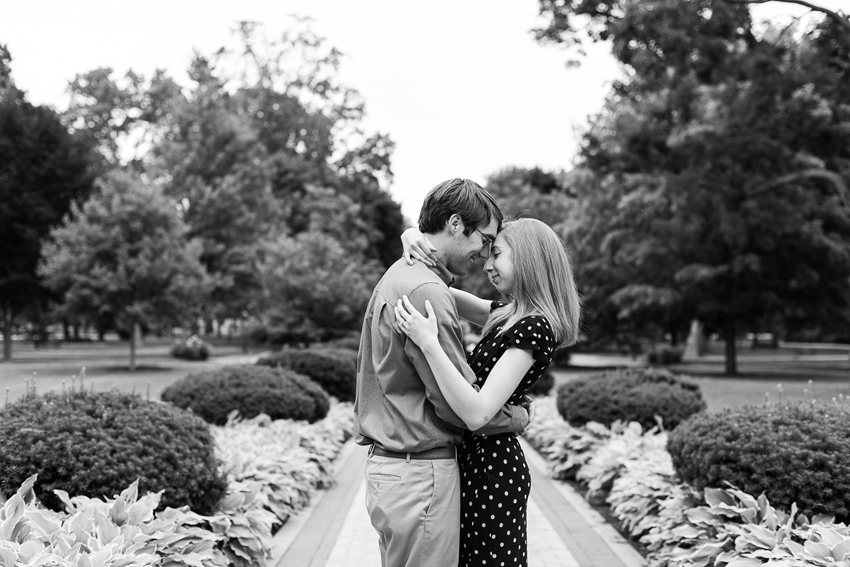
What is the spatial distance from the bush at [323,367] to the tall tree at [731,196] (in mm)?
9620

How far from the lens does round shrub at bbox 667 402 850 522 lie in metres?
4.78

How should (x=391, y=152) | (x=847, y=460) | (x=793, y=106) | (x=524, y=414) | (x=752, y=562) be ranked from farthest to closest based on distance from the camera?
1. (x=391, y=152)
2. (x=793, y=106)
3. (x=847, y=460)
4. (x=752, y=562)
5. (x=524, y=414)

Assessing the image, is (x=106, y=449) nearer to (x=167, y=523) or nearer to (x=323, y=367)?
(x=167, y=523)

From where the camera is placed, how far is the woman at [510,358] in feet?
9.16

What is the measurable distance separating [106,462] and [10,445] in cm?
54

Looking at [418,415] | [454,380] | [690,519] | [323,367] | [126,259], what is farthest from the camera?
[126,259]

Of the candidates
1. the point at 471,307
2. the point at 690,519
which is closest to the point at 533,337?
the point at 471,307

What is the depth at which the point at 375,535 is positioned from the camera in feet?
21.9

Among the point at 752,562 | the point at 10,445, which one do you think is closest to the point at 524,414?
the point at 752,562

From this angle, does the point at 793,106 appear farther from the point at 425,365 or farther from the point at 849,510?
the point at 425,365

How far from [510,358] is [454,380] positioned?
0.29 m

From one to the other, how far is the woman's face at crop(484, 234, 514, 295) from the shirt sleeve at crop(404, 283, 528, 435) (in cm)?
31

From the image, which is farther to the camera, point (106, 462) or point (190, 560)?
point (106, 462)

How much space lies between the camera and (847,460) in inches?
188
